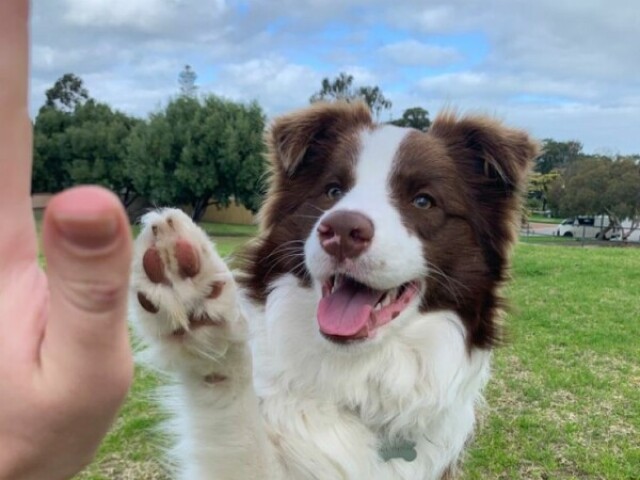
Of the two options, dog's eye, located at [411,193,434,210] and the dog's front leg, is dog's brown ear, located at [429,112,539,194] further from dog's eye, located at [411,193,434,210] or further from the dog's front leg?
the dog's front leg

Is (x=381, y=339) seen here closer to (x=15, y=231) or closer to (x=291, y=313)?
(x=291, y=313)

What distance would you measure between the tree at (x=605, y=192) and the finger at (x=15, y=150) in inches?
1809

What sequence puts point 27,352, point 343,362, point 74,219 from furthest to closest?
point 343,362 < point 27,352 < point 74,219

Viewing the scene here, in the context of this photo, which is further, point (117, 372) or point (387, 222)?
point (387, 222)

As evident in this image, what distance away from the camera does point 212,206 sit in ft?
146

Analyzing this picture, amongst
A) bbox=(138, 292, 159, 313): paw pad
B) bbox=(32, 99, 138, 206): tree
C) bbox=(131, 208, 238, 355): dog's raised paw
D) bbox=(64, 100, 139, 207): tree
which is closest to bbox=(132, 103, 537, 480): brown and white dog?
bbox=(131, 208, 238, 355): dog's raised paw

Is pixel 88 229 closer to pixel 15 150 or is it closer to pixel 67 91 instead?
pixel 15 150

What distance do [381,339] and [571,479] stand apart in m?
2.32

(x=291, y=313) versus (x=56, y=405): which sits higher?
(x=56, y=405)

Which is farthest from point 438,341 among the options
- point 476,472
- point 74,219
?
point 74,219

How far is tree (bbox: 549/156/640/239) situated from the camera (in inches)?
1746

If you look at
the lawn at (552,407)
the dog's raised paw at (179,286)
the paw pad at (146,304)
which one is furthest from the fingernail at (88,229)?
the lawn at (552,407)

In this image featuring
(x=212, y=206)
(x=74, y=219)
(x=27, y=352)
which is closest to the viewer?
(x=74, y=219)

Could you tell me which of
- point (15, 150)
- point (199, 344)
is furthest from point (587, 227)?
point (15, 150)
